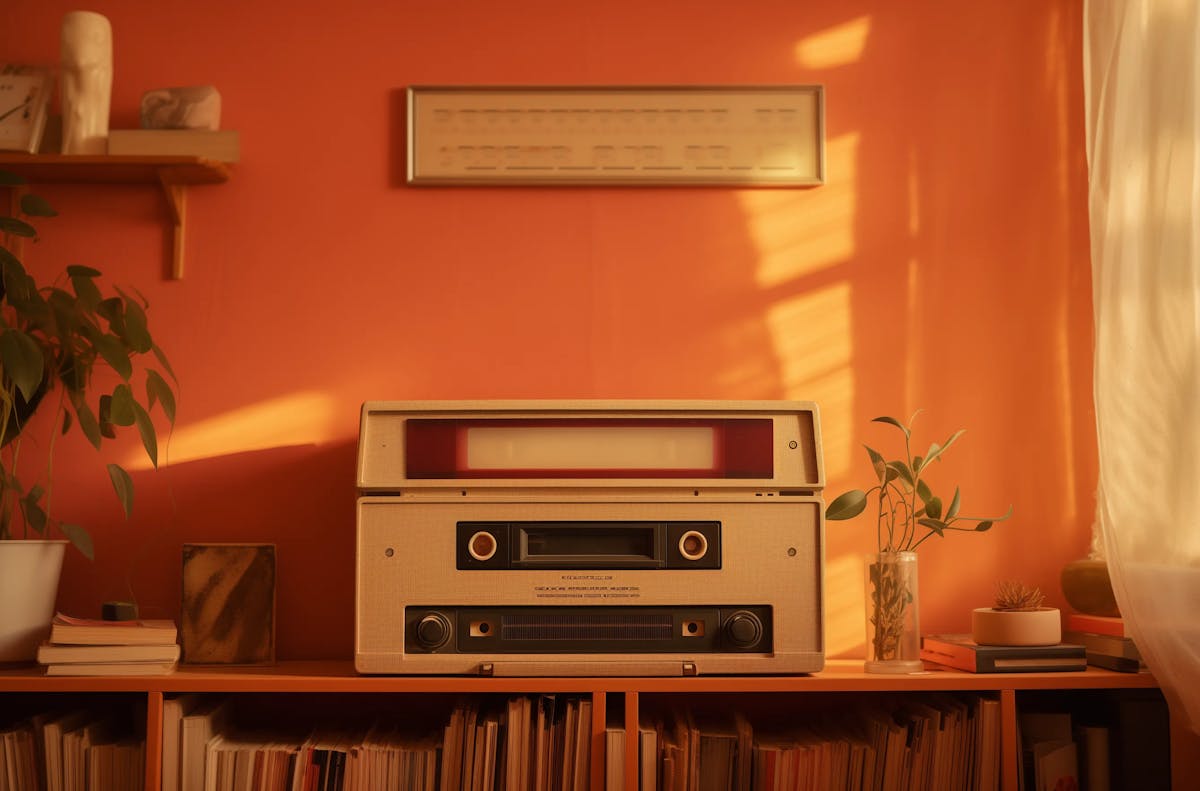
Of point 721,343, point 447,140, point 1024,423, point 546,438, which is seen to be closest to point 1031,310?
point 1024,423

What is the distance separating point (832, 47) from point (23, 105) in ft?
5.22

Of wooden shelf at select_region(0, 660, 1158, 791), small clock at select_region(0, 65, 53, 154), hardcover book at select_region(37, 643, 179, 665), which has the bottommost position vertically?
wooden shelf at select_region(0, 660, 1158, 791)

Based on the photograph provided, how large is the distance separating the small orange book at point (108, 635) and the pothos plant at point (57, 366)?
0.57 feet

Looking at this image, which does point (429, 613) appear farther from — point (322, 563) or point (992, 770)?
point (992, 770)

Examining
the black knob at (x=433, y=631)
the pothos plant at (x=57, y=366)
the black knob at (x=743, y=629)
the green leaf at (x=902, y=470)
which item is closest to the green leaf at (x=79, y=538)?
the pothos plant at (x=57, y=366)

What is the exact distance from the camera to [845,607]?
2.09 meters

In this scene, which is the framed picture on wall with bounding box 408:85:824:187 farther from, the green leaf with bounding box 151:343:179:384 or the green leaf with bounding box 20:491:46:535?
the green leaf with bounding box 20:491:46:535

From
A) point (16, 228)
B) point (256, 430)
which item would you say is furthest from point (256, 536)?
point (16, 228)

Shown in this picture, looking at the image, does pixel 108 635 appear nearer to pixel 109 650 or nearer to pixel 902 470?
pixel 109 650

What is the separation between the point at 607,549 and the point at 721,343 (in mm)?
570

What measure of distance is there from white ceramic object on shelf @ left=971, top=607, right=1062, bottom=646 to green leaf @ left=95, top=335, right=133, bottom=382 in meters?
1.52

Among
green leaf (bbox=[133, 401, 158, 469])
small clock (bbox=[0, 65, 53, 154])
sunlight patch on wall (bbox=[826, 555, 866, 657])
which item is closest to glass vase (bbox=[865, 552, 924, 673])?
sunlight patch on wall (bbox=[826, 555, 866, 657])

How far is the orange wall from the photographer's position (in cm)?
210

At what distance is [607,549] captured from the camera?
1.75 metres
